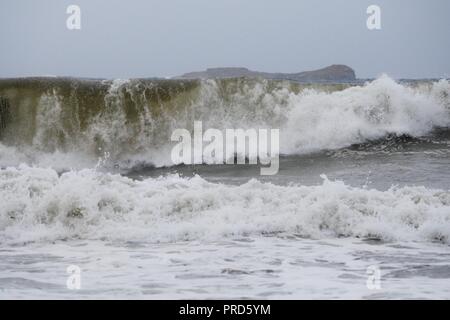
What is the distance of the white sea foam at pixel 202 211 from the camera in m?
7.18

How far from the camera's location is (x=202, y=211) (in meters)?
7.97


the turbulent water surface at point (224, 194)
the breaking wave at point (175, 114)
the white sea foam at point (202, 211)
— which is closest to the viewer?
the turbulent water surface at point (224, 194)

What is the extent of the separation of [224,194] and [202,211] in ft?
1.70

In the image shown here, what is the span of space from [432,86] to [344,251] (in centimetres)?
934

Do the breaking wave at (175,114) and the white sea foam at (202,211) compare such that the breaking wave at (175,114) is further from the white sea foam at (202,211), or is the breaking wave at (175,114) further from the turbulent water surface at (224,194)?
the white sea foam at (202,211)

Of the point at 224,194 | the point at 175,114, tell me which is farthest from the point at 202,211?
the point at 175,114

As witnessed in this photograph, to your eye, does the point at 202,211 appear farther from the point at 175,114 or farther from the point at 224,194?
the point at 175,114

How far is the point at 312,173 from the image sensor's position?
36.3 feet

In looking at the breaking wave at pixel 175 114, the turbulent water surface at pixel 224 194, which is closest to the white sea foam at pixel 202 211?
the turbulent water surface at pixel 224 194

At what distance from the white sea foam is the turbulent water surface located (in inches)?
0.9

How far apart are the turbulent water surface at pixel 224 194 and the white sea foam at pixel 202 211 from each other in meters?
0.02

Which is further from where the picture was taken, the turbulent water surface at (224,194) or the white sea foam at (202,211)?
the white sea foam at (202,211)
